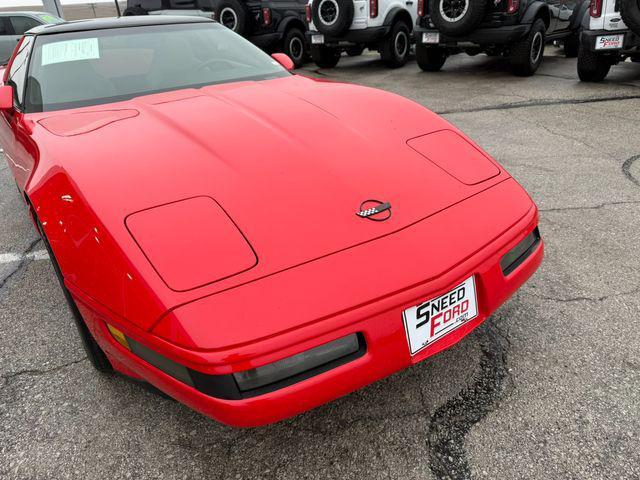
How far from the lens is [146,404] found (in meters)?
1.72

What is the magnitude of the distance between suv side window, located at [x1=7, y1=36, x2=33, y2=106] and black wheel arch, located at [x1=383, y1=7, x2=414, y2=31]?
6.53 m

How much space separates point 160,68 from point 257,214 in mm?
1463

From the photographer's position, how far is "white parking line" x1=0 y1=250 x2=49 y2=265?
286 centimetres

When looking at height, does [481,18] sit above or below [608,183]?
above

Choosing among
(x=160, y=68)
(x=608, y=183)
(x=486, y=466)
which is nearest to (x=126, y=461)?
(x=486, y=466)

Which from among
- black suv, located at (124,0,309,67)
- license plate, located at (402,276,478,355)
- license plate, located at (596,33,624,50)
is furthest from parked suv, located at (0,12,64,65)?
license plate, located at (402,276,478,355)

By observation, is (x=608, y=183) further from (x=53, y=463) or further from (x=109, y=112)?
(x=53, y=463)

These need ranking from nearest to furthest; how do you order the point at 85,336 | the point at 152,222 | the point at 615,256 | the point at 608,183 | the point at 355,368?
the point at 355,368, the point at 152,222, the point at 85,336, the point at 615,256, the point at 608,183

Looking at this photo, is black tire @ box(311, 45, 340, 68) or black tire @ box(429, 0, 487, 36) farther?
black tire @ box(311, 45, 340, 68)

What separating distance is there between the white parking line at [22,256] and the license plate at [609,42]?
245 inches

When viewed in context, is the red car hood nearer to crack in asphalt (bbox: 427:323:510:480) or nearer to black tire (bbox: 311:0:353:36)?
crack in asphalt (bbox: 427:323:510:480)

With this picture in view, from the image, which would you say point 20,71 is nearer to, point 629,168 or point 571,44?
point 629,168

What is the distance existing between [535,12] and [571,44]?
101 inches

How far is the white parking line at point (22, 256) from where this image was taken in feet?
9.37
